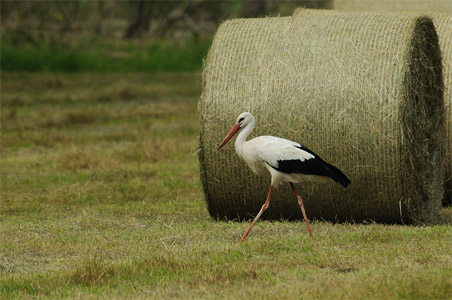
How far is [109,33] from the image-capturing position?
28547 millimetres

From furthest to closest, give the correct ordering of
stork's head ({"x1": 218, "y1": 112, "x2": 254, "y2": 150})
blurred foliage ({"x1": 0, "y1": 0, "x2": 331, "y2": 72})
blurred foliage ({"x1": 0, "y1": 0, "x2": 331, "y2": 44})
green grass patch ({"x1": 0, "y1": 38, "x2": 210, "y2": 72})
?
blurred foliage ({"x1": 0, "y1": 0, "x2": 331, "y2": 44})
blurred foliage ({"x1": 0, "y1": 0, "x2": 331, "y2": 72})
green grass patch ({"x1": 0, "y1": 38, "x2": 210, "y2": 72})
stork's head ({"x1": 218, "y1": 112, "x2": 254, "y2": 150})

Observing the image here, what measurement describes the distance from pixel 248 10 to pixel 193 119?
14092 mm

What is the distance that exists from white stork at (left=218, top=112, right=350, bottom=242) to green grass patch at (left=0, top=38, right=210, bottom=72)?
44.6 feet

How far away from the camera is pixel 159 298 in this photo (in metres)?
5.69

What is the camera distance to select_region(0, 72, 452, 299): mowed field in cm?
588

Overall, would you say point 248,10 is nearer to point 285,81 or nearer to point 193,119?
point 193,119

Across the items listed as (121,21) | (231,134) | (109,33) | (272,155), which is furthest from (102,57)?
(272,155)

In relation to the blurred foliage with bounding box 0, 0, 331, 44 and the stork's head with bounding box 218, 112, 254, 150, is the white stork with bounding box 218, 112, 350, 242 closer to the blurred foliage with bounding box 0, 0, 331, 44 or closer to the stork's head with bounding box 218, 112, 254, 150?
the stork's head with bounding box 218, 112, 254, 150

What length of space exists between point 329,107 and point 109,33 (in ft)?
70.2

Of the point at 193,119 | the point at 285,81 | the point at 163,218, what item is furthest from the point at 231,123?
the point at 193,119

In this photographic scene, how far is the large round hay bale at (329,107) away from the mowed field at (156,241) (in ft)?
0.87

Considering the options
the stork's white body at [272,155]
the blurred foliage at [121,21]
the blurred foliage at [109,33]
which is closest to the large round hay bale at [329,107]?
the stork's white body at [272,155]

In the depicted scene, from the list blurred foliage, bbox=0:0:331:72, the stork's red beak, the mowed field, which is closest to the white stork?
the stork's red beak

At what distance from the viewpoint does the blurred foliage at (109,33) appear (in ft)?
73.9
